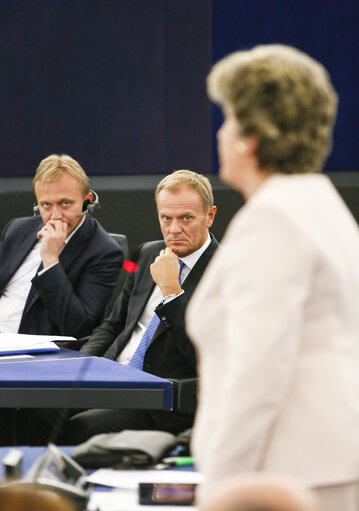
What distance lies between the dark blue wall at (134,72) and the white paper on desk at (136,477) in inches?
120

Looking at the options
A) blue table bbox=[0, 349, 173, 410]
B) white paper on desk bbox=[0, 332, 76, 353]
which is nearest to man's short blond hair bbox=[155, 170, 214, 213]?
white paper on desk bbox=[0, 332, 76, 353]

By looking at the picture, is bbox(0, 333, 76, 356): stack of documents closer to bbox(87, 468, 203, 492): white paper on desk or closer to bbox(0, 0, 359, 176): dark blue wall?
bbox(87, 468, 203, 492): white paper on desk

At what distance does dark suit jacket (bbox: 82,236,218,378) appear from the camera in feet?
9.14

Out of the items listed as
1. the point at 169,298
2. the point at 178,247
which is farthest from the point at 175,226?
the point at 169,298

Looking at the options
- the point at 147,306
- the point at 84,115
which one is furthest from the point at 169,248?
the point at 84,115

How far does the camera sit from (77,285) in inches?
133

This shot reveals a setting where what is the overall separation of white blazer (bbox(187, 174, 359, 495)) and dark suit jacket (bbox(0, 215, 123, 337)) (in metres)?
2.07

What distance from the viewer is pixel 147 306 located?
312 centimetres

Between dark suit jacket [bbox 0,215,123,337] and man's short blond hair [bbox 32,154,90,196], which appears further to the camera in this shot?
man's short blond hair [bbox 32,154,90,196]

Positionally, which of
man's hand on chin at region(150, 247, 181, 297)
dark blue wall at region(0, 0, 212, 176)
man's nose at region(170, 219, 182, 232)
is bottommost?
man's hand on chin at region(150, 247, 181, 297)

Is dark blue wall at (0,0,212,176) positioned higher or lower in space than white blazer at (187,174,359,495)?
higher

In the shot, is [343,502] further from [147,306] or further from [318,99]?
[147,306]

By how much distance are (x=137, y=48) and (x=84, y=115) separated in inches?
17.8

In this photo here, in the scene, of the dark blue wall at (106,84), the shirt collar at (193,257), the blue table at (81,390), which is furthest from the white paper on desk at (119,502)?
the dark blue wall at (106,84)
